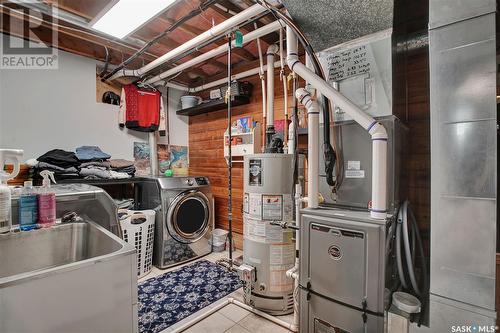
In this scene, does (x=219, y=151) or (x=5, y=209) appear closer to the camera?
(x=5, y=209)

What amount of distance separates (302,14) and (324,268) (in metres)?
1.49

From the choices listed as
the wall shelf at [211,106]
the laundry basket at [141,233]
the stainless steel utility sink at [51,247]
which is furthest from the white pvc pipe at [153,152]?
the stainless steel utility sink at [51,247]

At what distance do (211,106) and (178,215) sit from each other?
5.25ft

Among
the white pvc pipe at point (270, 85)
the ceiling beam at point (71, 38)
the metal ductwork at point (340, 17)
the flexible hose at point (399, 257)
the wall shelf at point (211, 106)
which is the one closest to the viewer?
the metal ductwork at point (340, 17)

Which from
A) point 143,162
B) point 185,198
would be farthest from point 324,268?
point 143,162

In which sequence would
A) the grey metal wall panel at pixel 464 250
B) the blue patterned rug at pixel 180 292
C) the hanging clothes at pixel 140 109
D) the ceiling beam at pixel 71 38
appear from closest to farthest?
the grey metal wall panel at pixel 464 250 < the blue patterned rug at pixel 180 292 < the ceiling beam at pixel 71 38 < the hanging clothes at pixel 140 109

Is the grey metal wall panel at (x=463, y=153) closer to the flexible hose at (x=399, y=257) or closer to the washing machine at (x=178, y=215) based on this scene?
the flexible hose at (x=399, y=257)

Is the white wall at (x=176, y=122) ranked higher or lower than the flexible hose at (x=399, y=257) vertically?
higher

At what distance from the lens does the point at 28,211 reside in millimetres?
1330

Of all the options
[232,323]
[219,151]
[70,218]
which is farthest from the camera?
[219,151]

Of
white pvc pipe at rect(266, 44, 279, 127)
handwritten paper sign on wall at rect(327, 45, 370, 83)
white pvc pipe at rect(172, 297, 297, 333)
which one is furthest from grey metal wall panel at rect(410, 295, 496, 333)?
white pvc pipe at rect(266, 44, 279, 127)

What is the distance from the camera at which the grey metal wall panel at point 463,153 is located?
1187 millimetres

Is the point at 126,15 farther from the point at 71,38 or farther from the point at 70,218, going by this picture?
the point at 70,218

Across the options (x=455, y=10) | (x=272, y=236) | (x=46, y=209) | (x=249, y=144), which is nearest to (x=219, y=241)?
(x=249, y=144)
